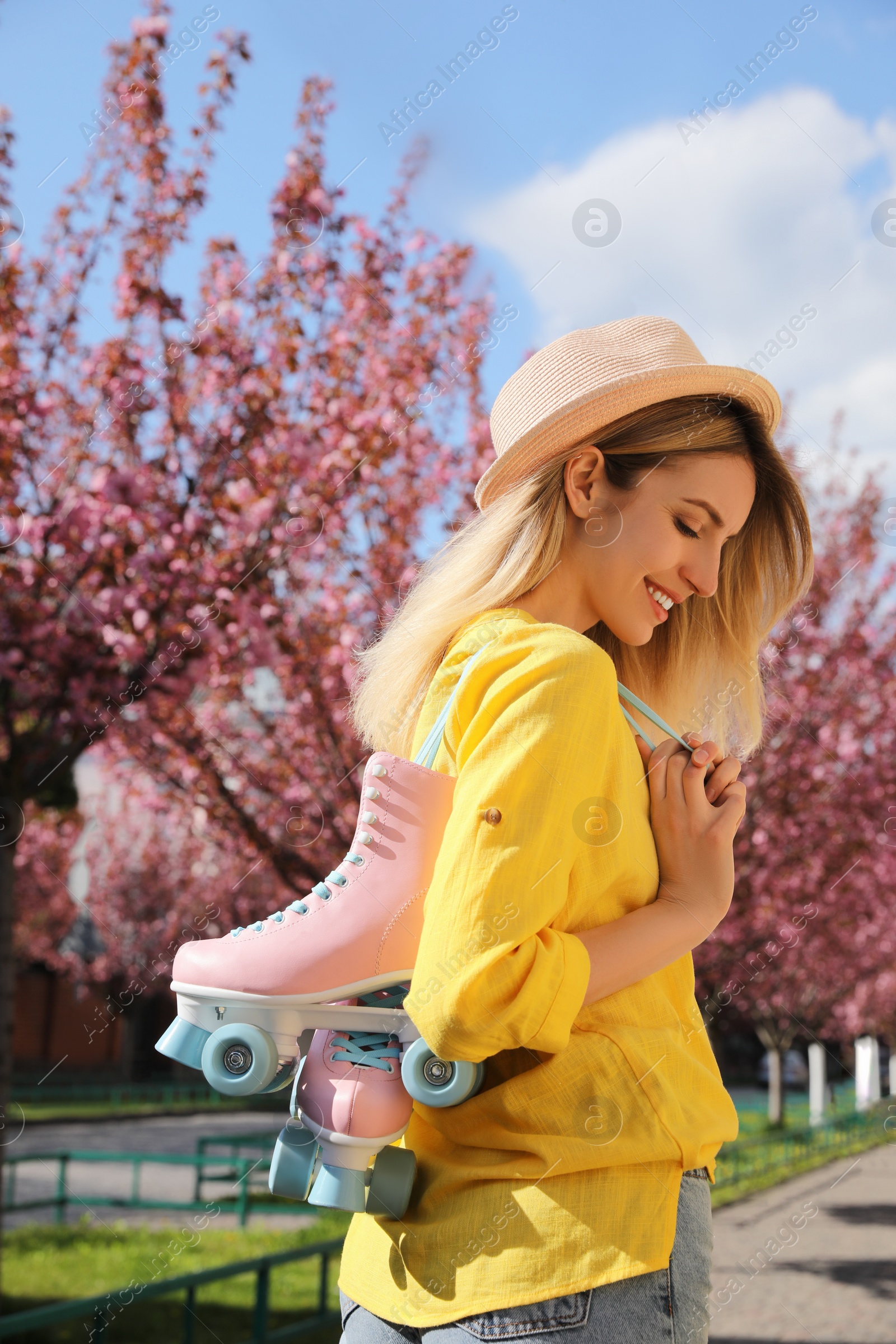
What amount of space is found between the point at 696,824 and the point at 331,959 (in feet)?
1.65

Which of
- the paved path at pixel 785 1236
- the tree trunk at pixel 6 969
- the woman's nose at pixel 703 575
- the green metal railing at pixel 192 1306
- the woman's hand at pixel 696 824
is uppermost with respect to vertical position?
the woman's nose at pixel 703 575

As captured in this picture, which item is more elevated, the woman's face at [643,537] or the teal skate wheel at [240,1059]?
the woman's face at [643,537]

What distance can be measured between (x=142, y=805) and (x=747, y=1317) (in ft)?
22.5

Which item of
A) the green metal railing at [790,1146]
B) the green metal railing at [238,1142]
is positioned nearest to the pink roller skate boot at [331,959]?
the green metal railing at [238,1142]

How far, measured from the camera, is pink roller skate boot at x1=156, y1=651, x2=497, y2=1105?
1403mm

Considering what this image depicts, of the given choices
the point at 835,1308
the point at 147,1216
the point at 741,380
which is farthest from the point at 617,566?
the point at 147,1216

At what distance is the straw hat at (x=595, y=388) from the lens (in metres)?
1.68

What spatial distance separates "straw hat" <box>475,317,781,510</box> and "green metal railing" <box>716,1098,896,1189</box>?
10911mm

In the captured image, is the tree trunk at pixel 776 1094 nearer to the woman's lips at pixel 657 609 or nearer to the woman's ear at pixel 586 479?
the woman's lips at pixel 657 609

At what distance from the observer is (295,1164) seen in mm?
1471

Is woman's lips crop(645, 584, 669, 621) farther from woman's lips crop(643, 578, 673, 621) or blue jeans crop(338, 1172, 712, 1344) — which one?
blue jeans crop(338, 1172, 712, 1344)

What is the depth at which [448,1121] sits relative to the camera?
1427mm

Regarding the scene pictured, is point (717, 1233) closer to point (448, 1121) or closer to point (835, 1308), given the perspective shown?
point (835, 1308)

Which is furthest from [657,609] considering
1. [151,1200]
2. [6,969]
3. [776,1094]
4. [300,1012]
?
[776,1094]
